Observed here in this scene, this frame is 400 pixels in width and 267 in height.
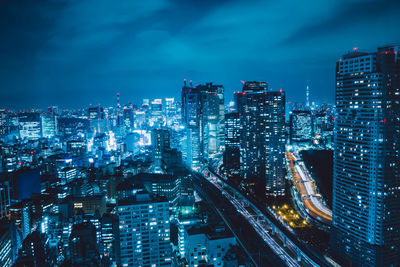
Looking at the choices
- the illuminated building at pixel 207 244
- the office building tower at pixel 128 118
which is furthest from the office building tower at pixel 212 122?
the illuminated building at pixel 207 244

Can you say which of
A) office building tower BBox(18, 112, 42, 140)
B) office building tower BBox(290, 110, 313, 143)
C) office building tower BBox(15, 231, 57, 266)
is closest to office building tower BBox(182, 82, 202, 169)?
office building tower BBox(290, 110, 313, 143)

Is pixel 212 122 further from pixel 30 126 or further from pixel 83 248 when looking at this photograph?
pixel 30 126

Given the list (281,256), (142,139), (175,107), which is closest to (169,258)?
(281,256)

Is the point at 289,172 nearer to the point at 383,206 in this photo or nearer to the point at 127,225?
the point at 383,206

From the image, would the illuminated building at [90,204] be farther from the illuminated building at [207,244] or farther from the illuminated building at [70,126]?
the illuminated building at [70,126]

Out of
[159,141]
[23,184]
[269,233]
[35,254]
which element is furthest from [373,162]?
[159,141]
